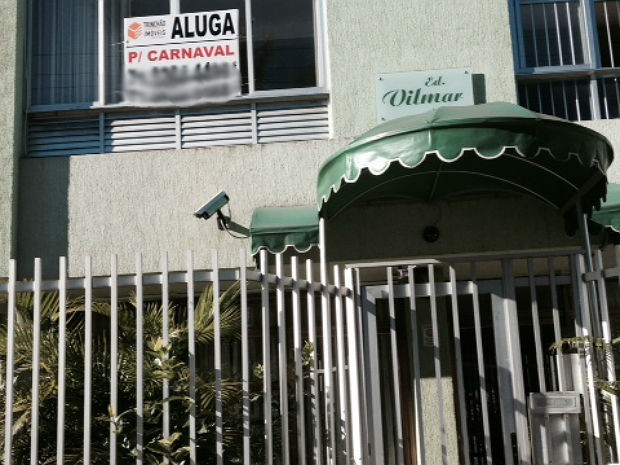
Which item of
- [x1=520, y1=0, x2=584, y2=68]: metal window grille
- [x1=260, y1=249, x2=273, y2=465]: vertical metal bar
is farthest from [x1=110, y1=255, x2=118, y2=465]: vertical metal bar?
[x1=520, y1=0, x2=584, y2=68]: metal window grille

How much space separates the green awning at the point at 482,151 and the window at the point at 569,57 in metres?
2.10

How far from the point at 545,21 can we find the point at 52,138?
583 centimetres

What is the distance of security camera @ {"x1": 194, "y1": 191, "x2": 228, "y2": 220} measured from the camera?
24.8ft

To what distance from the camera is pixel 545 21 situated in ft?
28.4

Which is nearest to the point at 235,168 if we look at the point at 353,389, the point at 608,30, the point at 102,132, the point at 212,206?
the point at 212,206

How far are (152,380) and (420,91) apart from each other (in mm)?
4622

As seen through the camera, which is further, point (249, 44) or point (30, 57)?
point (30, 57)

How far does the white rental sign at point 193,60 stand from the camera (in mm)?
8430

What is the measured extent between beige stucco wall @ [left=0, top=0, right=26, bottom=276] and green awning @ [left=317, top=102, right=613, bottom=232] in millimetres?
3544

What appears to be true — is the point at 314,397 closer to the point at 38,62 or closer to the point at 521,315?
the point at 521,315

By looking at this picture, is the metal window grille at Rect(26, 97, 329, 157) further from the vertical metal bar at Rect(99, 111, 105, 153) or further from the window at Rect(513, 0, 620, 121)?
the window at Rect(513, 0, 620, 121)

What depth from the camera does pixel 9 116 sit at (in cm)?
816

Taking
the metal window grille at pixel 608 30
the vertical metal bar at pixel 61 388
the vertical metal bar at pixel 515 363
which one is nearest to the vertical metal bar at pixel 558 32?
the metal window grille at pixel 608 30

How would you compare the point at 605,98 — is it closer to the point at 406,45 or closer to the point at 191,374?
the point at 406,45
